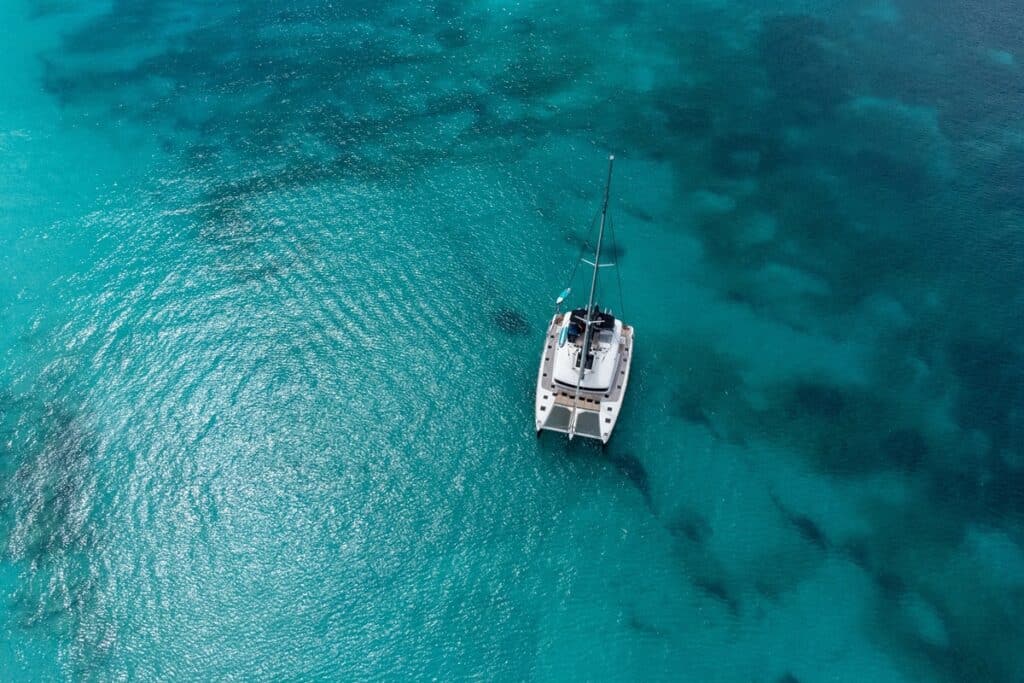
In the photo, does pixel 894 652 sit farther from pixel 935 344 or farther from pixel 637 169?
pixel 637 169

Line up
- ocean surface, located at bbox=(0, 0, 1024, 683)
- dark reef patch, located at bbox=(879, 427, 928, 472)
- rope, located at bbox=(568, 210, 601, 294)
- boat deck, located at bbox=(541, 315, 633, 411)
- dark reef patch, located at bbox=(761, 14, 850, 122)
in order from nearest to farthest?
ocean surface, located at bbox=(0, 0, 1024, 683), boat deck, located at bbox=(541, 315, 633, 411), dark reef patch, located at bbox=(879, 427, 928, 472), rope, located at bbox=(568, 210, 601, 294), dark reef patch, located at bbox=(761, 14, 850, 122)

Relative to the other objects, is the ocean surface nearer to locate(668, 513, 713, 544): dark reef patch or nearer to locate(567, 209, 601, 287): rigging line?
locate(668, 513, 713, 544): dark reef patch

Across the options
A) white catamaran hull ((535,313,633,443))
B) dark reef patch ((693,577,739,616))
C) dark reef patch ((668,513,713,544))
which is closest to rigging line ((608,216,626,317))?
white catamaran hull ((535,313,633,443))

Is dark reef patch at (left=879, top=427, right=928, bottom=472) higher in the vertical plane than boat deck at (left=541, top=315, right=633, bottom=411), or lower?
lower

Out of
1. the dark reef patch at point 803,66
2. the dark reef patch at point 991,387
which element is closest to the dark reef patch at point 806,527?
the dark reef patch at point 991,387

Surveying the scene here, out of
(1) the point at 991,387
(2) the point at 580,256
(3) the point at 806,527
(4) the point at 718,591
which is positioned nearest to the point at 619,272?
(2) the point at 580,256

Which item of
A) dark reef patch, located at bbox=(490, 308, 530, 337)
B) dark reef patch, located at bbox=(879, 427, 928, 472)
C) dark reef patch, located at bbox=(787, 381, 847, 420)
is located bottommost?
dark reef patch, located at bbox=(879, 427, 928, 472)

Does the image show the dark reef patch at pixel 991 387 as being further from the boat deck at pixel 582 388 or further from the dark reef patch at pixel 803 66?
the dark reef patch at pixel 803 66

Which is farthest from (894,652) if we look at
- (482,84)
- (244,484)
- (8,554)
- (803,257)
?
(482,84)
